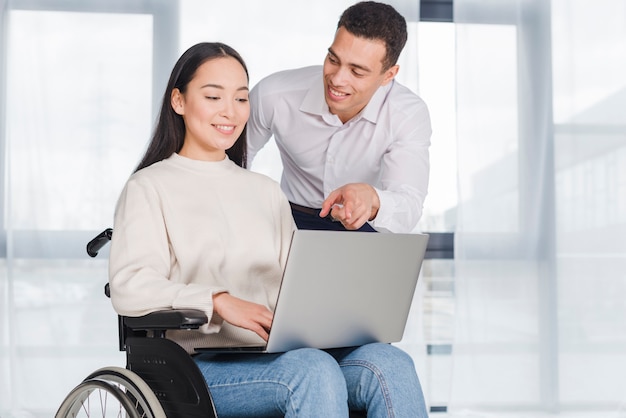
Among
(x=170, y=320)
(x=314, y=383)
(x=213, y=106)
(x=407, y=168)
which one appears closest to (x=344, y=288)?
(x=314, y=383)

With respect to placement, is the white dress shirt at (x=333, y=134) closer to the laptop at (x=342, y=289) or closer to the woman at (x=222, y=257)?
the woman at (x=222, y=257)

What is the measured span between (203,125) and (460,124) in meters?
2.00

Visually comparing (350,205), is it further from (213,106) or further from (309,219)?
(309,219)

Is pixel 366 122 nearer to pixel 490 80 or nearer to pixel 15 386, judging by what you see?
pixel 490 80

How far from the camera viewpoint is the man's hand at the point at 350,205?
158 cm

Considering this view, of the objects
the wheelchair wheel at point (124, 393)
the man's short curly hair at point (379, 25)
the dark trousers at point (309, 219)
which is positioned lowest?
the wheelchair wheel at point (124, 393)

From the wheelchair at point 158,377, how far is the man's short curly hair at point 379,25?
3.08 feet

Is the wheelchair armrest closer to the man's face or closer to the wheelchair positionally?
the wheelchair

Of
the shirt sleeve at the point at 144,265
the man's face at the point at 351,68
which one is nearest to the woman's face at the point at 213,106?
the shirt sleeve at the point at 144,265

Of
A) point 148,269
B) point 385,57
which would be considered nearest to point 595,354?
point 385,57

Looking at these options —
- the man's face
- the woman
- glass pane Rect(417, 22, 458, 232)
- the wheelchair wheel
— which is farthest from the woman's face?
glass pane Rect(417, 22, 458, 232)

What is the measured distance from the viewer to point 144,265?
1450 mm

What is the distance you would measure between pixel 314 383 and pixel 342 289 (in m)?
0.16

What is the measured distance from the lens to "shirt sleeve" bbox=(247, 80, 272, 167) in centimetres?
219
